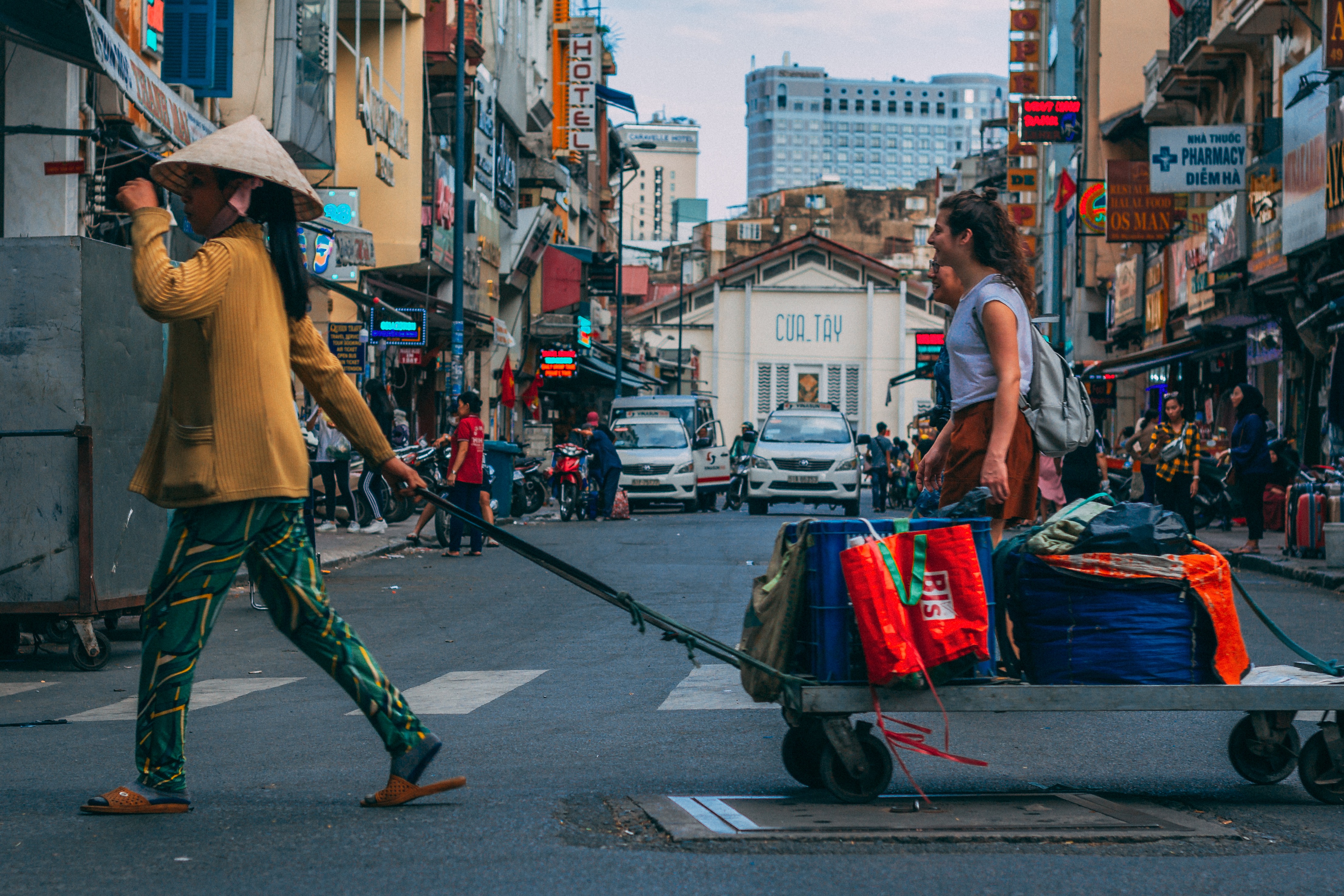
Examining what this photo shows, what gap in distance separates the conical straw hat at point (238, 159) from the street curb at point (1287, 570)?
1155 centimetres

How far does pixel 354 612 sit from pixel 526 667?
3519mm

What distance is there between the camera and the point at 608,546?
1945cm

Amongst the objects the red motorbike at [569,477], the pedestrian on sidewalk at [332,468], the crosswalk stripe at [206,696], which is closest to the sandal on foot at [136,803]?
the crosswalk stripe at [206,696]

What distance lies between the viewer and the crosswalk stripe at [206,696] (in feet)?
22.5

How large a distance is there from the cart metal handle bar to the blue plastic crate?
142 millimetres

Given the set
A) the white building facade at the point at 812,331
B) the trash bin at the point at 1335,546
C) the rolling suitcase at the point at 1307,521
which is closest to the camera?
the trash bin at the point at 1335,546

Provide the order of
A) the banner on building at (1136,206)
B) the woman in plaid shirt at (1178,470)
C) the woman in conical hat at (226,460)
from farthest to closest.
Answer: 1. the banner on building at (1136,206)
2. the woman in plaid shirt at (1178,470)
3. the woman in conical hat at (226,460)

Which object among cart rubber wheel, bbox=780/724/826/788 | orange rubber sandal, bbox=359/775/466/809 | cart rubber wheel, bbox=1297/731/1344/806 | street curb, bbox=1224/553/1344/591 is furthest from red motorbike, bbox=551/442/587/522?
cart rubber wheel, bbox=1297/731/1344/806

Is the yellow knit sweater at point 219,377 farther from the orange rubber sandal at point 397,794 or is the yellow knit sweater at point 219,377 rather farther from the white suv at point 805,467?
the white suv at point 805,467

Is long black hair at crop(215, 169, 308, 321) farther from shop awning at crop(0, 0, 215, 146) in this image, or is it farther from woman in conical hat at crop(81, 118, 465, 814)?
shop awning at crop(0, 0, 215, 146)

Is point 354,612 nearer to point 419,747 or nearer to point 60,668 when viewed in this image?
point 60,668

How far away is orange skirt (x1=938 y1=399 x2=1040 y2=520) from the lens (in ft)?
16.9

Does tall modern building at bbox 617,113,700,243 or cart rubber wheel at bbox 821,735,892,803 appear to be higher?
tall modern building at bbox 617,113,700,243

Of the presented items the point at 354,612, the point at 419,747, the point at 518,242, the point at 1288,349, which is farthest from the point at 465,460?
the point at 518,242
